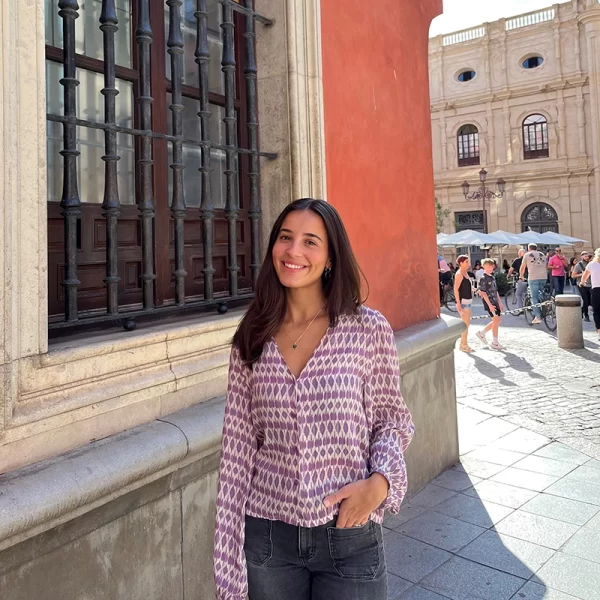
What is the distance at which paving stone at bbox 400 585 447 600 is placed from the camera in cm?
319

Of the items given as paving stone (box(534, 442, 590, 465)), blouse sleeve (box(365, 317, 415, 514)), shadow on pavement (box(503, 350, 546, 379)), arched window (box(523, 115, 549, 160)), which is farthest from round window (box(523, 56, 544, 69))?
blouse sleeve (box(365, 317, 415, 514))

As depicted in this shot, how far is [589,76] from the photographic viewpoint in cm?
3331

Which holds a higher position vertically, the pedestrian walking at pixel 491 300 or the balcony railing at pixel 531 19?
the balcony railing at pixel 531 19

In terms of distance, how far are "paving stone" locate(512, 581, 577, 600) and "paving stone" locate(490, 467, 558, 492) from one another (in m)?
1.39

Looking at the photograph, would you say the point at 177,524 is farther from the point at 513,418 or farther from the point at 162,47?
the point at 513,418

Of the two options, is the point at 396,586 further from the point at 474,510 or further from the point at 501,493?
the point at 501,493

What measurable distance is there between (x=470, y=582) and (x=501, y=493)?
1.33m

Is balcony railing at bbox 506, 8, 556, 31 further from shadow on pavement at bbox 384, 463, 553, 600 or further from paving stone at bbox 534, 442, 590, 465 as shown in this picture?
shadow on pavement at bbox 384, 463, 553, 600

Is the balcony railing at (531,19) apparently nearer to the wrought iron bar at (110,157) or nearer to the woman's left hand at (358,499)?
the wrought iron bar at (110,157)

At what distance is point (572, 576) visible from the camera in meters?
3.32

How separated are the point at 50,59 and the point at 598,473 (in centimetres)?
490

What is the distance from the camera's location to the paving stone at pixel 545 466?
Result: 487 centimetres

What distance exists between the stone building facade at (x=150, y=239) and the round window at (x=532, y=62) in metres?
35.0

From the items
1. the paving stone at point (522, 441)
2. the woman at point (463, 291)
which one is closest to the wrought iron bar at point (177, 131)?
the paving stone at point (522, 441)
